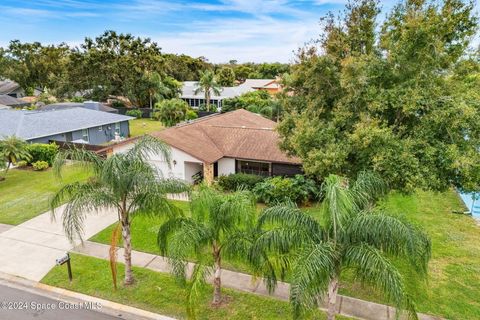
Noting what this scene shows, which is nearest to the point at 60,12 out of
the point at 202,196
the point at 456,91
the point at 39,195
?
the point at 39,195

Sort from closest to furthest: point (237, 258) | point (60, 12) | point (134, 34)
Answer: point (237, 258) → point (60, 12) → point (134, 34)

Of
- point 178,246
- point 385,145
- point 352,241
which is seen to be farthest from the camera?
point 385,145

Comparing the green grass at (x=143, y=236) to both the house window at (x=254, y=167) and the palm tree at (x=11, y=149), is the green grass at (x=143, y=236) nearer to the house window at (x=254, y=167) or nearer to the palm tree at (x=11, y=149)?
the house window at (x=254, y=167)

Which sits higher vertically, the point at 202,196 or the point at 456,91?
the point at 456,91

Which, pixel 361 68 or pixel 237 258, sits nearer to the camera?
pixel 237 258

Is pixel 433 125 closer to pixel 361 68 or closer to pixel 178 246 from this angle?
pixel 361 68

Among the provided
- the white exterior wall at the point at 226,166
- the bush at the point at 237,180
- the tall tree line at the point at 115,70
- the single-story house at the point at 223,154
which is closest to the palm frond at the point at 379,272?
the bush at the point at 237,180

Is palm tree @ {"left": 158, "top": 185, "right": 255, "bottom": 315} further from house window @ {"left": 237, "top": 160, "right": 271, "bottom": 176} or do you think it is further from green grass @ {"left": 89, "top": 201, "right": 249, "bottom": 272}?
house window @ {"left": 237, "top": 160, "right": 271, "bottom": 176}
